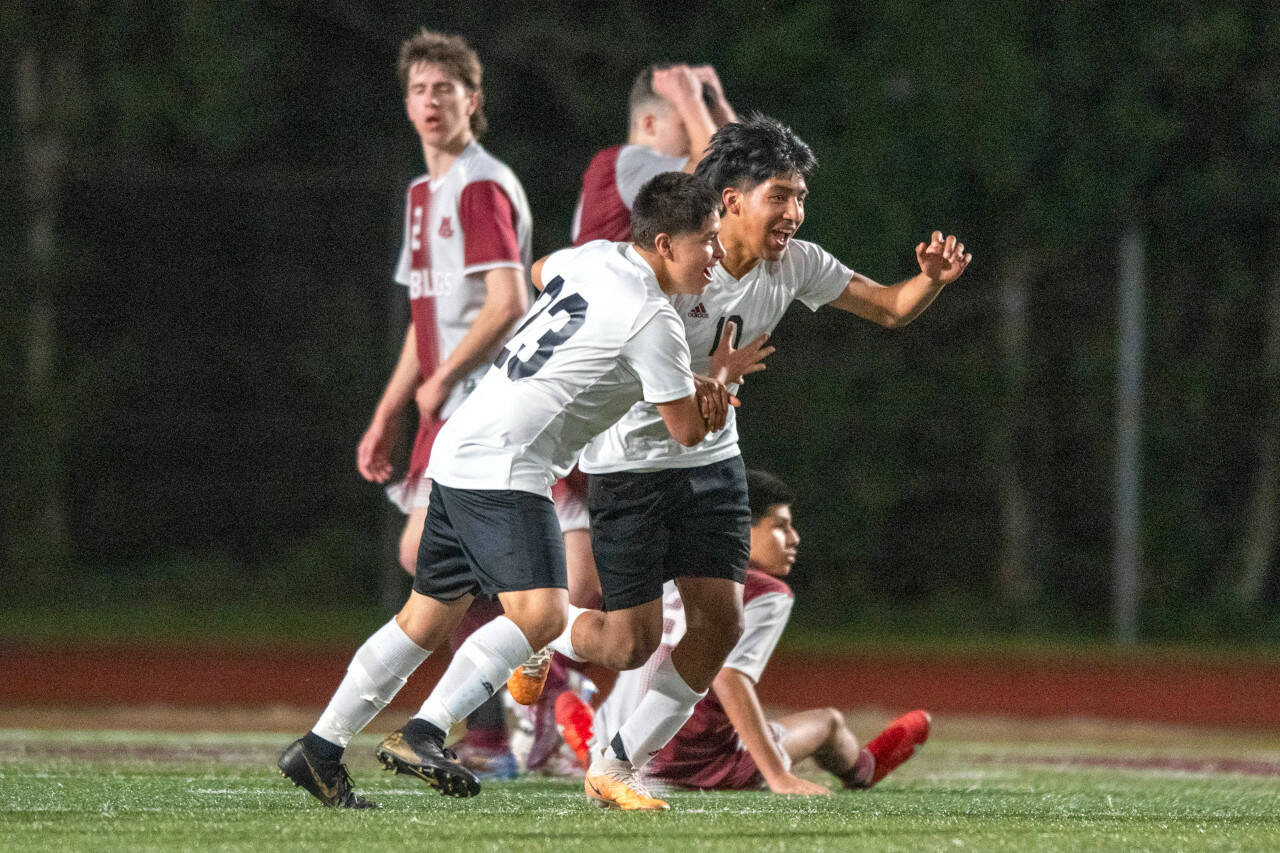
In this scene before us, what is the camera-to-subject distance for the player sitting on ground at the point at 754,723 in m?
5.32

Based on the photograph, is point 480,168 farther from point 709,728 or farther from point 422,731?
point 422,731

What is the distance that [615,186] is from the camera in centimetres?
588

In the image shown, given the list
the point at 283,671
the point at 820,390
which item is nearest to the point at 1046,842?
the point at 283,671

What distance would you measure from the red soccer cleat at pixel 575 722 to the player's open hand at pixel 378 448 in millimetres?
1071

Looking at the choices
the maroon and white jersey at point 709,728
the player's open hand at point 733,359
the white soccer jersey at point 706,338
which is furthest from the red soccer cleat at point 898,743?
the player's open hand at point 733,359

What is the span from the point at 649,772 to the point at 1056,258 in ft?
31.4

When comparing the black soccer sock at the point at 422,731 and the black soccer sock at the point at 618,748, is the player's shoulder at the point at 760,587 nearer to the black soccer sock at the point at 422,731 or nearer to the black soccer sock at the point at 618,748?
the black soccer sock at the point at 618,748

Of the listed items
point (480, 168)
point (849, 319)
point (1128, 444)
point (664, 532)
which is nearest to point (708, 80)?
point (480, 168)

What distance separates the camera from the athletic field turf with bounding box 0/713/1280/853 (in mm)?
3740

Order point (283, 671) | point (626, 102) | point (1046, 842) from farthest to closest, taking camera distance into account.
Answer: point (626, 102) → point (283, 671) → point (1046, 842)

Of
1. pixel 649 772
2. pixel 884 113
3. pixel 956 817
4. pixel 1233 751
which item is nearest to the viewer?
pixel 956 817

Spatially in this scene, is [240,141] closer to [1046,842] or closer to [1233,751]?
[1233,751]

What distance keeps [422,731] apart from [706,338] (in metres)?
1.39

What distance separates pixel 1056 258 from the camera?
46.7 feet
